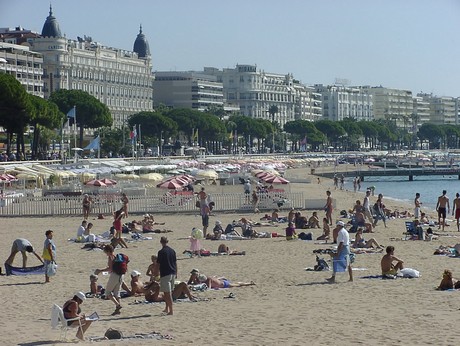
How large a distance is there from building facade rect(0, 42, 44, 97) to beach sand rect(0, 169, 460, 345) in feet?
270

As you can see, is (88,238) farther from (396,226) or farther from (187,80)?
(187,80)

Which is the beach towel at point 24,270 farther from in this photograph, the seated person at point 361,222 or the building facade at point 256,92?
the building facade at point 256,92

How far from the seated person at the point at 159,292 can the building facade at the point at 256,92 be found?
525 ft

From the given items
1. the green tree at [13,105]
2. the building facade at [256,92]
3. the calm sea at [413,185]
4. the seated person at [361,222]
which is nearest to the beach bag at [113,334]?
the seated person at [361,222]

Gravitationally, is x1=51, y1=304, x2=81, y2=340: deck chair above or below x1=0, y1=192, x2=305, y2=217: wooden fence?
below

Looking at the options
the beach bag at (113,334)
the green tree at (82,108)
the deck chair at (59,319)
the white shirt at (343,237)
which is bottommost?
the beach bag at (113,334)

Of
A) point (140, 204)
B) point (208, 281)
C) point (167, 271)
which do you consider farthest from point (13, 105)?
point (167, 271)

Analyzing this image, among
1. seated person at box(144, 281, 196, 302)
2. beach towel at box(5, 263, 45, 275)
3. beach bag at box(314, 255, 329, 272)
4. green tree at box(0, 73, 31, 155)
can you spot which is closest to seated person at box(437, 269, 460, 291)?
beach bag at box(314, 255, 329, 272)

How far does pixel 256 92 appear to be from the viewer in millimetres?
177375

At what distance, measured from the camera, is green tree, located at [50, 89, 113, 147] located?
90.9 m

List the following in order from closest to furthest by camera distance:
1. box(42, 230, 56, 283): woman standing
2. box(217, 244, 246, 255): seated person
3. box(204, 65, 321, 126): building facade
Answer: box(42, 230, 56, 283): woman standing, box(217, 244, 246, 255): seated person, box(204, 65, 321, 126): building facade

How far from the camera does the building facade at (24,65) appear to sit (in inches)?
4038

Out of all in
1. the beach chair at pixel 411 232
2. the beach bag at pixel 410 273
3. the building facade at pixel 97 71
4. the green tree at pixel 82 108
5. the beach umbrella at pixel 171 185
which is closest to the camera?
the beach bag at pixel 410 273

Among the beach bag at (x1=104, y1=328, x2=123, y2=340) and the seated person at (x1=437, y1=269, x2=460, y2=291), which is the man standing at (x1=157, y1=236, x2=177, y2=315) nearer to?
the beach bag at (x1=104, y1=328, x2=123, y2=340)
